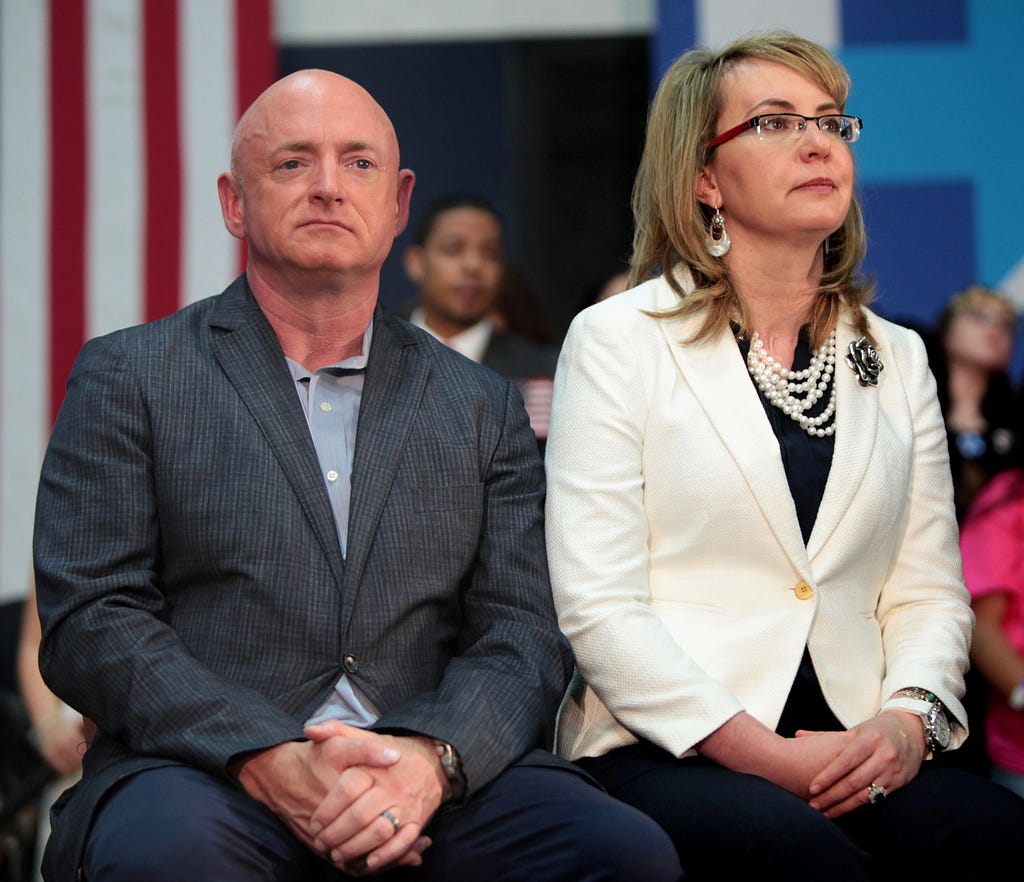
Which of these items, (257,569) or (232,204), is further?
(232,204)

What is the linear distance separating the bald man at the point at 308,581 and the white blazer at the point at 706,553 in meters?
0.09

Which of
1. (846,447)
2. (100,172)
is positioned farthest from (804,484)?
(100,172)

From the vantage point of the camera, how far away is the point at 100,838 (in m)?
1.74

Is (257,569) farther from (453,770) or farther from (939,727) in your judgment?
(939,727)

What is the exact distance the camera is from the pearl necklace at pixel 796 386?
2.26 metres

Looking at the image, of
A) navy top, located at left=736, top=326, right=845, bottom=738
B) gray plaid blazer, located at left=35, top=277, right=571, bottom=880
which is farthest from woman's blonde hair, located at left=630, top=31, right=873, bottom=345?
gray plaid blazer, located at left=35, top=277, right=571, bottom=880

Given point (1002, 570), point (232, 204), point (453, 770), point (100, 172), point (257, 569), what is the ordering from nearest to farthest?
point (453, 770), point (257, 569), point (232, 204), point (1002, 570), point (100, 172)

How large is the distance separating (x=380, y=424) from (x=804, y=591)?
689mm

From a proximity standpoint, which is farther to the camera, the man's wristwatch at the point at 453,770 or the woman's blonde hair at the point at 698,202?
the woman's blonde hair at the point at 698,202

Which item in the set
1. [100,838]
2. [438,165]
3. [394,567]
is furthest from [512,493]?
[438,165]

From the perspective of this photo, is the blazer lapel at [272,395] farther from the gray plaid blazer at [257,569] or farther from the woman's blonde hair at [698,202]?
the woman's blonde hair at [698,202]

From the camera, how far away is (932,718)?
2133 mm

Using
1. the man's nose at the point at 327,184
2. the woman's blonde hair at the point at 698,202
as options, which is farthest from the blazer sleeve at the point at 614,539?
the man's nose at the point at 327,184

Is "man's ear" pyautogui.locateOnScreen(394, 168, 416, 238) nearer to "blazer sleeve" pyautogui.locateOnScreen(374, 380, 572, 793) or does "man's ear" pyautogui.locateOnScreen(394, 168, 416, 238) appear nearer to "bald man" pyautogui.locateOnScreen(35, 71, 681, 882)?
"bald man" pyautogui.locateOnScreen(35, 71, 681, 882)
